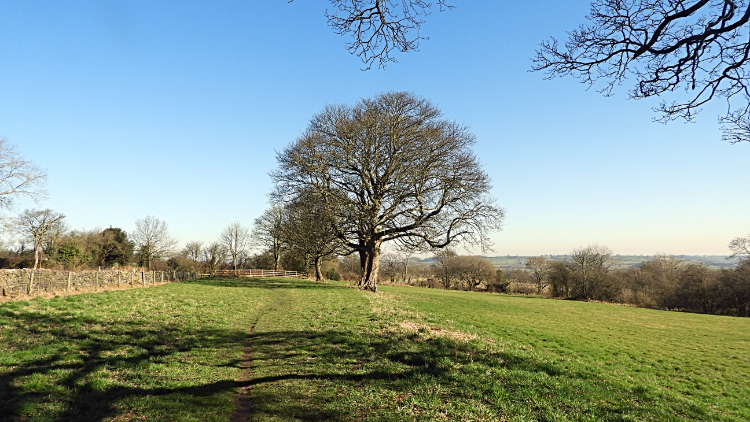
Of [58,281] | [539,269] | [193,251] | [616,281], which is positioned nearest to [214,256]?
[193,251]

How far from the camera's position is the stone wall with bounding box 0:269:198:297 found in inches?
778

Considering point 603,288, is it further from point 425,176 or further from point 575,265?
point 425,176

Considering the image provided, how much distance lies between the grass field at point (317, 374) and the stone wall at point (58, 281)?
8.79m

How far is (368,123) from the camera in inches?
1059

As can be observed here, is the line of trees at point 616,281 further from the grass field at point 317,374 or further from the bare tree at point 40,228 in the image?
the bare tree at point 40,228

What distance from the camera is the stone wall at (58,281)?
1977 cm

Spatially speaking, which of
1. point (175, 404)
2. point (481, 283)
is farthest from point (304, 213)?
point (481, 283)

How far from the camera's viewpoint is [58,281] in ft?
74.9

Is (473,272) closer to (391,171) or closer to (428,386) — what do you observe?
(391,171)

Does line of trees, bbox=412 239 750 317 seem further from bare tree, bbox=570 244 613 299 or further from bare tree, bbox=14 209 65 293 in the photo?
bare tree, bbox=14 209 65 293

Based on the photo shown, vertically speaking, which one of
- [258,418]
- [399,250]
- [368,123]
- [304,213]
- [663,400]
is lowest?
[663,400]

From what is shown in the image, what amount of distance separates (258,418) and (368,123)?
23459mm

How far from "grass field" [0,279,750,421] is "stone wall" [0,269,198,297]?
28.9 feet

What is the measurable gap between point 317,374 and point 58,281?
2433 cm
